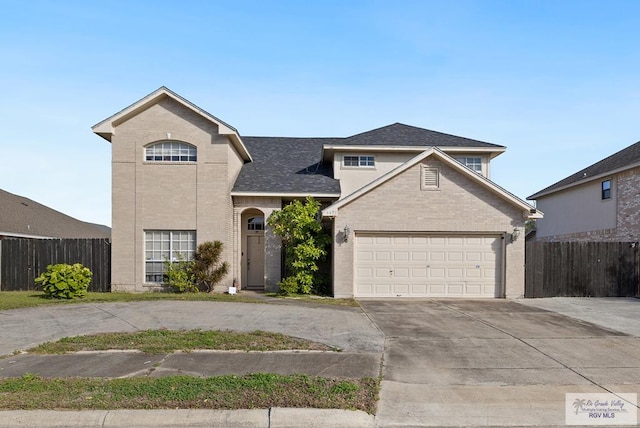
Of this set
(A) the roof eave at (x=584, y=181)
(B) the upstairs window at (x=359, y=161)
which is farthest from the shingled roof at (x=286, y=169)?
(A) the roof eave at (x=584, y=181)

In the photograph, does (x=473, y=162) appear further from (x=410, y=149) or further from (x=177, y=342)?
(x=177, y=342)

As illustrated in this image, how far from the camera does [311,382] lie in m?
6.07

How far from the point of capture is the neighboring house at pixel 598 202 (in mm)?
20766

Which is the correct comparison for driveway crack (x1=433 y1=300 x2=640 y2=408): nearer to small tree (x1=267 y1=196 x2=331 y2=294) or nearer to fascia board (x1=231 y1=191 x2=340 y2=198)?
small tree (x1=267 y1=196 x2=331 y2=294)

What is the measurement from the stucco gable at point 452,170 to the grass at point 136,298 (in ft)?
10.3

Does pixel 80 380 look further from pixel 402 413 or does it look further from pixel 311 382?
pixel 402 413

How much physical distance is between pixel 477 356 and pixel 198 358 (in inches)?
193

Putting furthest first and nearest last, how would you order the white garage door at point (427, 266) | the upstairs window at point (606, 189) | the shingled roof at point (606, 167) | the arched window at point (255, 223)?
the upstairs window at point (606, 189)
the shingled roof at point (606, 167)
the arched window at point (255, 223)
the white garage door at point (427, 266)

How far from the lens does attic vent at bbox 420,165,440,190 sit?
16141 mm

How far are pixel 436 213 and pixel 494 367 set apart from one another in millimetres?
9329

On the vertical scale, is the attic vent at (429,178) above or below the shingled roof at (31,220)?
above

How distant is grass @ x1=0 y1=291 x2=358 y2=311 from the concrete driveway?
3.59 meters

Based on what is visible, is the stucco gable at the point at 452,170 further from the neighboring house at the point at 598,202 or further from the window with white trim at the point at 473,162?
the neighboring house at the point at 598,202

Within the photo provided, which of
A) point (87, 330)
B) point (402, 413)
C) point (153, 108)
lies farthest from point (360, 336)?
point (153, 108)
